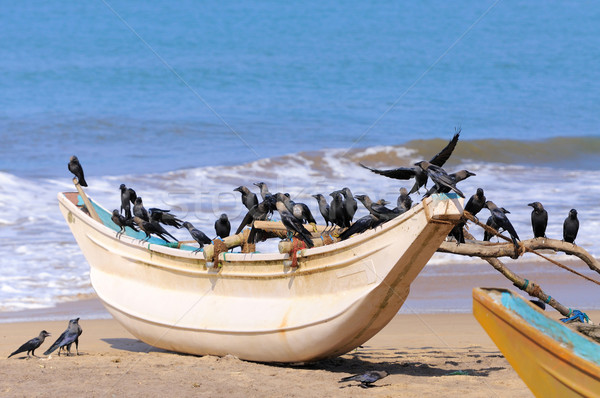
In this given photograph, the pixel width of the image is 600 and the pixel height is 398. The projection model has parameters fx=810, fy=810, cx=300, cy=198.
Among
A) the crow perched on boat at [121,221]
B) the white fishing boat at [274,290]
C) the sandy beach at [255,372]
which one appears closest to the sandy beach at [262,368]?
the sandy beach at [255,372]

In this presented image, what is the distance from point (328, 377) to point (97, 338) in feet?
11.8

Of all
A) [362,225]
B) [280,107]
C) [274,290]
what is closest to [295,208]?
[362,225]

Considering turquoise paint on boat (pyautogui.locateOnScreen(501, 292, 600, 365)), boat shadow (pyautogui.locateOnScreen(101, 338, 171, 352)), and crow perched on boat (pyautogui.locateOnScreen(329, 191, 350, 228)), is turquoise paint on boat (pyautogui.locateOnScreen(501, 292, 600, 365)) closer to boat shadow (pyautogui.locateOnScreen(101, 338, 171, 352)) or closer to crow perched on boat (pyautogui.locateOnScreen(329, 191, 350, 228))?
crow perched on boat (pyautogui.locateOnScreen(329, 191, 350, 228))

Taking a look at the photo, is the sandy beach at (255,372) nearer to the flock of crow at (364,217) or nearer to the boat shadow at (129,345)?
the boat shadow at (129,345)

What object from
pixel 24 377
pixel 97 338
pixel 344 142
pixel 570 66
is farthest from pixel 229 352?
pixel 570 66

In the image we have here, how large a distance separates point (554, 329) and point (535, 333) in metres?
0.14

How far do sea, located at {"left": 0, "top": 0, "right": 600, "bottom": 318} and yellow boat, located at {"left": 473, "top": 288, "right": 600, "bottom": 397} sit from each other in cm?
571

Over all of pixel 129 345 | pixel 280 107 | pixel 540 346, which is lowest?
pixel 129 345

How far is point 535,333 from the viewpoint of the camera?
5.01 m

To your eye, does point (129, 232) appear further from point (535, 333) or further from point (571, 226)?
point (535, 333)

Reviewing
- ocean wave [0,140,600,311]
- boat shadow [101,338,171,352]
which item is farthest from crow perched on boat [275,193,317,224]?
ocean wave [0,140,600,311]

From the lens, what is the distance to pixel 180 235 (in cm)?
1431

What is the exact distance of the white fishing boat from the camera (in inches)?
268

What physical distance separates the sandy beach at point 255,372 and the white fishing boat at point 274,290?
0.83 feet
